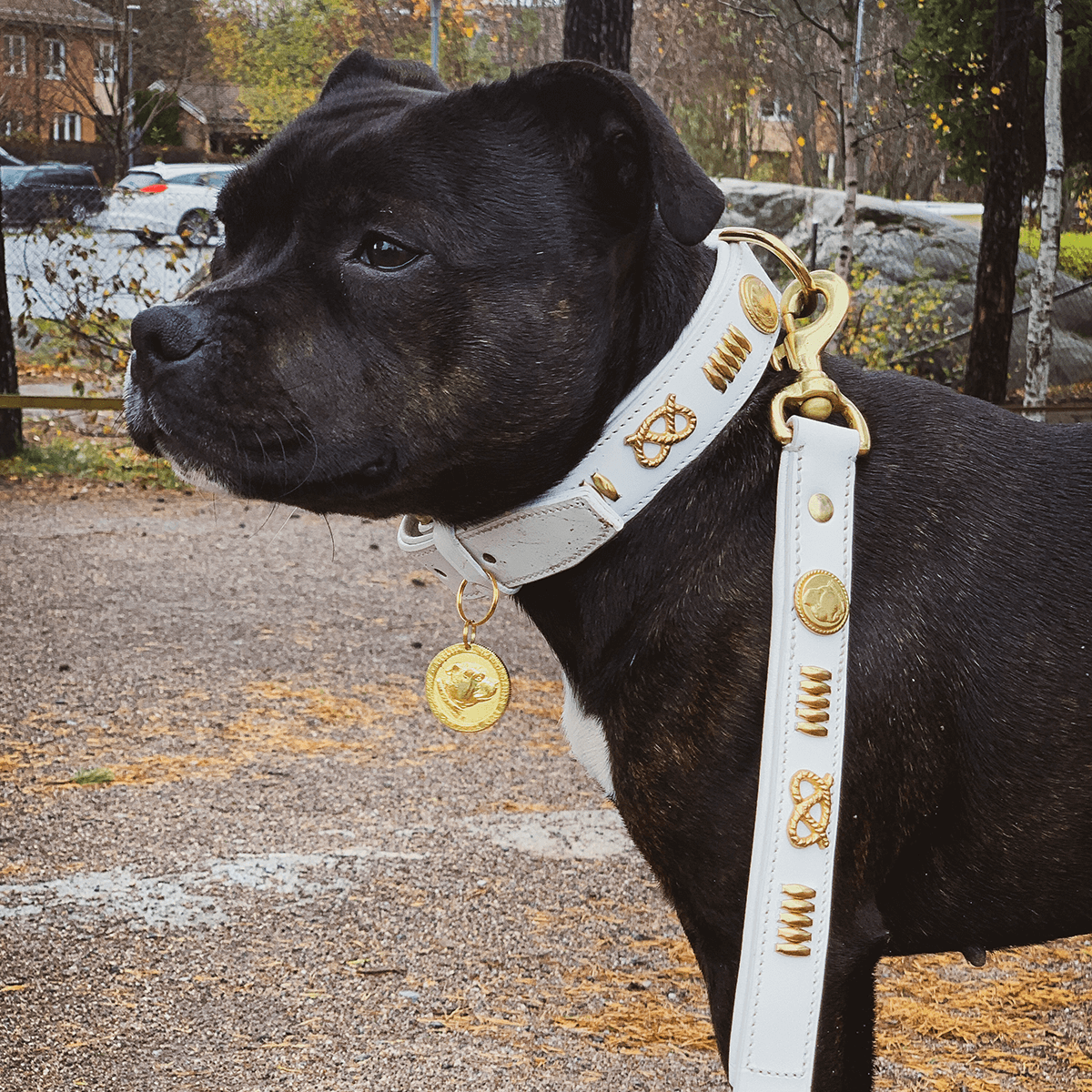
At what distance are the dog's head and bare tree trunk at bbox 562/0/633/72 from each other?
6.01 metres

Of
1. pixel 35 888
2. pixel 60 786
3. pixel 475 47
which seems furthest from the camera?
pixel 475 47

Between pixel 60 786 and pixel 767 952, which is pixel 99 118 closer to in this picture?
pixel 60 786

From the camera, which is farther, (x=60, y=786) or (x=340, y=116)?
(x=60, y=786)

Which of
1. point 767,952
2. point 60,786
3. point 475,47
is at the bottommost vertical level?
point 60,786

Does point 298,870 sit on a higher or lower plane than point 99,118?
lower

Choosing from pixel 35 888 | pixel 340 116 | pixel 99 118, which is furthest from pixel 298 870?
pixel 99 118

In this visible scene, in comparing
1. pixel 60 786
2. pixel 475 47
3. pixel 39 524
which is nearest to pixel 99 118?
pixel 475 47

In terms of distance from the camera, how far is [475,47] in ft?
105

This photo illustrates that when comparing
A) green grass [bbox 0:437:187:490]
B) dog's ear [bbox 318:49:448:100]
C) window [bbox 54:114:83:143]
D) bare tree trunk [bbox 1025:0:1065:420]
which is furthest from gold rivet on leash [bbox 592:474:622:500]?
window [bbox 54:114:83:143]

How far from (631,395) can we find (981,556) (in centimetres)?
Answer: 63

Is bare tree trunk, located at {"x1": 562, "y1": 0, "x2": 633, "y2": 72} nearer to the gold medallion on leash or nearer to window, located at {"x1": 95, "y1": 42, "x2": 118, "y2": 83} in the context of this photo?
the gold medallion on leash

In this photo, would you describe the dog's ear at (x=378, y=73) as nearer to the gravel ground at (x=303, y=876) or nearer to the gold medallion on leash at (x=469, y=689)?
the gold medallion on leash at (x=469, y=689)

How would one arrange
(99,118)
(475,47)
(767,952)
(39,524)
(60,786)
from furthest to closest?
(475,47)
(99,118)
(39,524)
(60,786)
(767,952)

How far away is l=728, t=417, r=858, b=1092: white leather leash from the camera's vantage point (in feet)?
6.23
